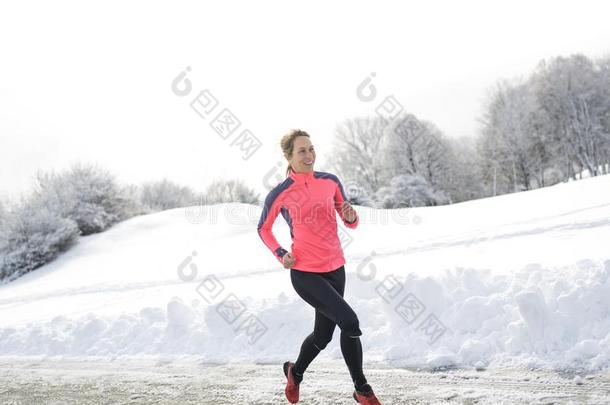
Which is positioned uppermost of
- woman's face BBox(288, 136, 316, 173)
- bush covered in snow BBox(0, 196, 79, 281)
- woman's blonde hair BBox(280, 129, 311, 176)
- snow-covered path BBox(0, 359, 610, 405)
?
bush covered in snow BBox(0, 196, 79, 281)

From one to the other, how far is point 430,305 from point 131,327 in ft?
13.9

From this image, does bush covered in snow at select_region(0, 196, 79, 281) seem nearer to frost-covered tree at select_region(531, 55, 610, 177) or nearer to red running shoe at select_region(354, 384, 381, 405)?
red running shoe at select_region(354, 384, 381, 405)

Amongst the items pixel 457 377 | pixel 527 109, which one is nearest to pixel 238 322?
pixel 457 377

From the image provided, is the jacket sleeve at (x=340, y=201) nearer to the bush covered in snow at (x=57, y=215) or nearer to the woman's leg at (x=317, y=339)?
the woman's leg at (x=317, y=339)

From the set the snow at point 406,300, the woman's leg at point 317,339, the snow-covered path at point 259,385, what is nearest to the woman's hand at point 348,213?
the woman's leg at point 317,339

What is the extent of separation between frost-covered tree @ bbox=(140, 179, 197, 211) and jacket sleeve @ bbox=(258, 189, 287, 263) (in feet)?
150

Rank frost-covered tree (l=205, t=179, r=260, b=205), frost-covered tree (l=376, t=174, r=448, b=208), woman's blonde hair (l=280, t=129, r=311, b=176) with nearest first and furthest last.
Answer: woman's blonde hair (l=280, t=129, r=311, b=176)
frost-covered tree (l=376, t=174, r=448, b=208)
frost-covered tree (l=205, t=179, r=260, b=205)

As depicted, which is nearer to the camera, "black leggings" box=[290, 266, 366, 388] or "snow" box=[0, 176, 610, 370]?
"black leggings" box=[290, 266, 366, 388]

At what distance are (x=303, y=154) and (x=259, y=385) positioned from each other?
2223 millimetres

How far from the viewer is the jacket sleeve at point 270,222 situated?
12.6 feet

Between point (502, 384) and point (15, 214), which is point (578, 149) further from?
point (502, 384)

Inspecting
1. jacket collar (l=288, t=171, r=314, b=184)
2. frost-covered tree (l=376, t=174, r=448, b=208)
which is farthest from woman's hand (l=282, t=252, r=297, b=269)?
frost-covered tree (l=376, t=174, r=448, b=208)

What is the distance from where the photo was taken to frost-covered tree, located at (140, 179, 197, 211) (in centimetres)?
4956

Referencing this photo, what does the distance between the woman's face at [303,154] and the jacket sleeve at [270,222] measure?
275 millimetres
